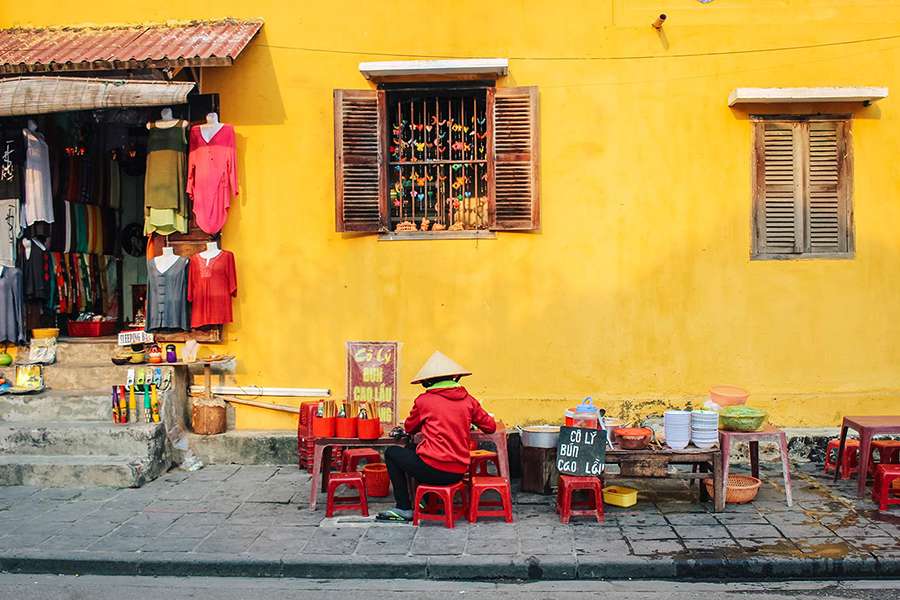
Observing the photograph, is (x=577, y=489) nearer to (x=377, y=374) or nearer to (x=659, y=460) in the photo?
(x=659, y=460)

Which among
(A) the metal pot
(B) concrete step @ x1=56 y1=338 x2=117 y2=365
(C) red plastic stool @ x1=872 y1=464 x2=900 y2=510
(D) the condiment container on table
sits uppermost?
(B) concrete step @ x1=56 y1=338 x2=117 y2=365

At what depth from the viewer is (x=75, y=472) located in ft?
28.1

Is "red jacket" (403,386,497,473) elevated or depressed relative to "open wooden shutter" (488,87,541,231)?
depressed

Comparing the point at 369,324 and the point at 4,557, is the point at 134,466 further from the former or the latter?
the point at 369,324

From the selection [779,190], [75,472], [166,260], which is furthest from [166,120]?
[779,190]

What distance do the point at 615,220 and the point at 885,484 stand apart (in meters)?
3.70

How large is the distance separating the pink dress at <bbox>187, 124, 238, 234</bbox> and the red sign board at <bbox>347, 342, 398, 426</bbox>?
89.2 inches

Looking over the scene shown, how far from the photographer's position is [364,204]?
30.9 ft

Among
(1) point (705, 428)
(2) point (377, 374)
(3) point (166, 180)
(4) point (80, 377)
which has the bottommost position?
(1) point (705, 428)

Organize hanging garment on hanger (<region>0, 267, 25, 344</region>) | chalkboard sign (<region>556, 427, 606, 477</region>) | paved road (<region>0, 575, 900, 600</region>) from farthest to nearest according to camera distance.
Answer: hanging garment on hanger (<region>0, 267, 25, 344</region>) → chalkboard sign (<region>556, 427, 606, 477</region>) → paved road (<region>0, 575, 900, 600</region>)

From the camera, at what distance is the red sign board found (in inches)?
341

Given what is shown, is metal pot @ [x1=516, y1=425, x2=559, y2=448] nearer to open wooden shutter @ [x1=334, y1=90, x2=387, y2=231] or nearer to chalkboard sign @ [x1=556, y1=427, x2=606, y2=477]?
chalkboard sign @ [x1=556, y1=427, x2=606, y2=477]

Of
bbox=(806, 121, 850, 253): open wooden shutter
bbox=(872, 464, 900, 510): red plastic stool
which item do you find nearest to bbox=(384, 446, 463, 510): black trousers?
bbox=(872, 464, 900, 510): red plastic stool

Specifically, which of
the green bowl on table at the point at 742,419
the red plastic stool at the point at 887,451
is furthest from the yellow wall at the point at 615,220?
the green bowl on table at the point at 742,419
